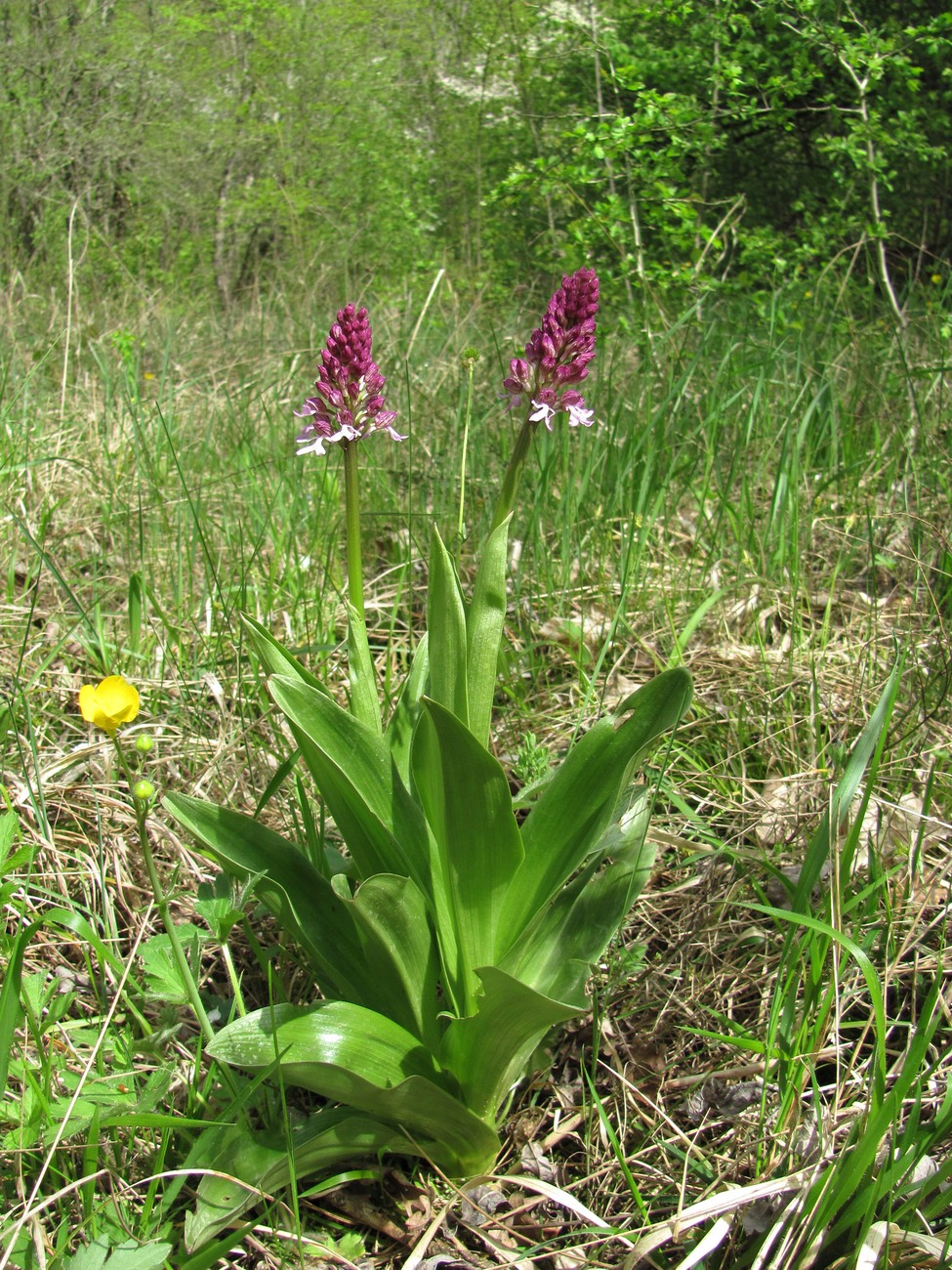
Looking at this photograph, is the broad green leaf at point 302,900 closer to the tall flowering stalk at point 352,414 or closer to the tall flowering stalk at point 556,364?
the tall flowering stalk at point 352,414

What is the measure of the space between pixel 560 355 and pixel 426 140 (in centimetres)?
1006

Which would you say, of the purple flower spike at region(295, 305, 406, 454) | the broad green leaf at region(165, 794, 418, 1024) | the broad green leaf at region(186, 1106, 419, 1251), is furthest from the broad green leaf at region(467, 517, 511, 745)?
the broad green leaf at region(186, 1106, 419, 1251)

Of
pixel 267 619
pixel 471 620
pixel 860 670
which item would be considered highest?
pixel 471 620

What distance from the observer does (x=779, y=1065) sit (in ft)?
4.22

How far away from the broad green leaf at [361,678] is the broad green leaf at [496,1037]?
1.34 feet

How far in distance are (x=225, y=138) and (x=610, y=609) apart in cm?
794

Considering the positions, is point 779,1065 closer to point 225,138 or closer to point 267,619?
point 267,619

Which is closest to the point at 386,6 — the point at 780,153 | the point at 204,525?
the point at 780,153

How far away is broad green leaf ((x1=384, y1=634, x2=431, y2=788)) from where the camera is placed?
4.86 feet

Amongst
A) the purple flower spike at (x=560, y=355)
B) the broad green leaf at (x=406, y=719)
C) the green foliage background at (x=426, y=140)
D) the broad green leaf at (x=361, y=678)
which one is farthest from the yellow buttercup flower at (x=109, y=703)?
the green foliage background at (x=426, y=140)

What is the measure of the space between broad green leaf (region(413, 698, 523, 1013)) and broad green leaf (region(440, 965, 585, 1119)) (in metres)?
0.08

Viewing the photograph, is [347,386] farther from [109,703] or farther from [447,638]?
[109,703]

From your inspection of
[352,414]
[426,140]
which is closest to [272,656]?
[352,414]

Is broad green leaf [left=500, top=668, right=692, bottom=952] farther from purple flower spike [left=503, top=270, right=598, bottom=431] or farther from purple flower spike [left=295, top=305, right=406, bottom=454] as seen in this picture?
purple flower spike [left=295, top=305, right=406, bottom=454]
